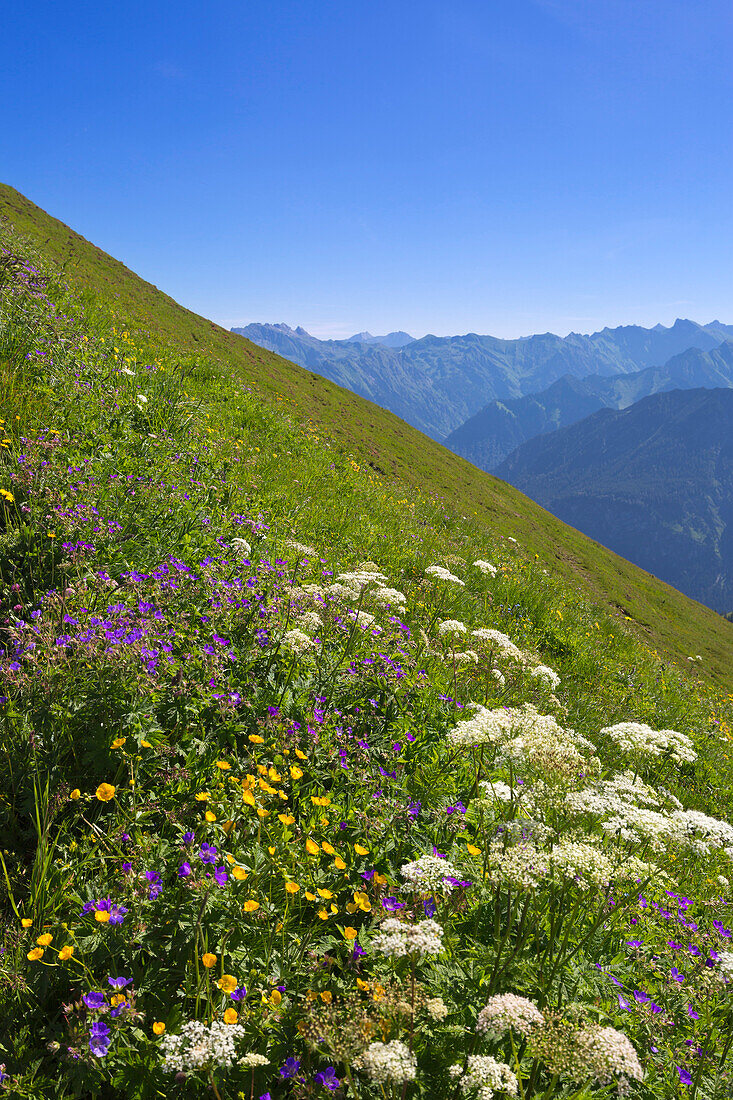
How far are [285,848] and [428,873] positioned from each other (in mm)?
1097

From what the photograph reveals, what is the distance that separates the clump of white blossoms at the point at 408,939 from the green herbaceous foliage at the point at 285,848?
0.7 inches

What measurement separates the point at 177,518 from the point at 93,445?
1720 mm

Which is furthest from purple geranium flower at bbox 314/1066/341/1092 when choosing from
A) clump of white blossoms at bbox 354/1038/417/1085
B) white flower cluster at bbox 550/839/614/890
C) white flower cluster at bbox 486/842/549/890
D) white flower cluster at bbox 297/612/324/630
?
white flower cluster at bbox 297/612/324/630

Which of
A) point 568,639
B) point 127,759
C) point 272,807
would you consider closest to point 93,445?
point 127,759

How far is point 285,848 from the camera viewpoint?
11.7ft

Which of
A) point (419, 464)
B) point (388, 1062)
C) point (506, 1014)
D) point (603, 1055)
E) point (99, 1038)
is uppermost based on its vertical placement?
point (419, 464)

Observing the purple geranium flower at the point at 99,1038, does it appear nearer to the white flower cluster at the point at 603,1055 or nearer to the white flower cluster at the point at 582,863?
the white flower cluster at the point at 603,1055

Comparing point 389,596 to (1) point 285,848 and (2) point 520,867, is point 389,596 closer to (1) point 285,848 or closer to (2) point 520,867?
(1) point 285,848

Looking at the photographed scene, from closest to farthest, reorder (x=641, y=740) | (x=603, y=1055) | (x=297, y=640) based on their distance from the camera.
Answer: (x=603, y=1055) < (x=641, y=740) < (x=297, y=640)

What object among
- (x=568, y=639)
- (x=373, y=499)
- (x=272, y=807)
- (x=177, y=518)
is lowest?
(x=272, y=807)

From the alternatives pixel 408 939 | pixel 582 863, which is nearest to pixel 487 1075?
pixel 408 939

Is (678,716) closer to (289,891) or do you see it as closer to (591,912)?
(591,912)

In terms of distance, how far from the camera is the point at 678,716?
12.7 m

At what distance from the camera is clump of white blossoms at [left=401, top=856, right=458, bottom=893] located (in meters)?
2.83
